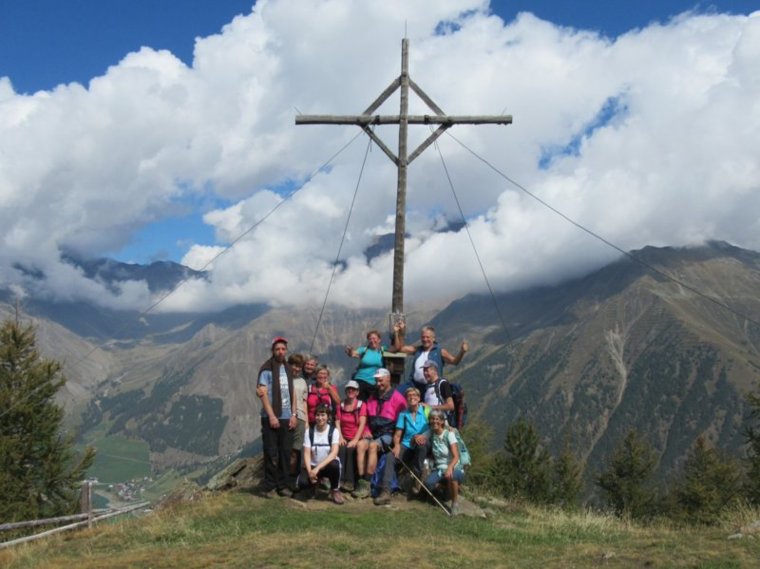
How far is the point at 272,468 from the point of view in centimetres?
1354

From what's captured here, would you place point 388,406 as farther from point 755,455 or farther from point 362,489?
point 755,455

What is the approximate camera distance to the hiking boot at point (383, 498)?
1305 centimetres

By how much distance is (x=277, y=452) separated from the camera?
526 inches

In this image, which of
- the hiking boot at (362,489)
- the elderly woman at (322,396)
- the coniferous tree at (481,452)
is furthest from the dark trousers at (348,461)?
the coniferous tree at (481,452)

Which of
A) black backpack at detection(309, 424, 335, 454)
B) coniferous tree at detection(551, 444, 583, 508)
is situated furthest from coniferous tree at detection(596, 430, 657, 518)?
black backpack at detection(309, 424, 335, 454)

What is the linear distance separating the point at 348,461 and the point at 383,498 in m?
1.05

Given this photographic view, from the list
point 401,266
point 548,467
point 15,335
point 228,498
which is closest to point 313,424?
point 228,498

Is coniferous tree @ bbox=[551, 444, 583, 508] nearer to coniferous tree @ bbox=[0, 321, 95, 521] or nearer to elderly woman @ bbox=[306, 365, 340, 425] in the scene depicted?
coniferous tree @ bbox=[0, 321, 95, 521]

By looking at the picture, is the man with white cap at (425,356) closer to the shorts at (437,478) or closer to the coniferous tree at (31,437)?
the shorts at (437,478)

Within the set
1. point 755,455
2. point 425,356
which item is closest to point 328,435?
point 425,356

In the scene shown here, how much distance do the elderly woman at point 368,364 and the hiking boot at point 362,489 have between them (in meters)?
1.87

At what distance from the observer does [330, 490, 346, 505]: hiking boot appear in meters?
12.9

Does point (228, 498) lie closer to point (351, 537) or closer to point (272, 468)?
point (272, 468)

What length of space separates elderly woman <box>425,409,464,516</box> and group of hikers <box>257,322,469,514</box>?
20 mm
